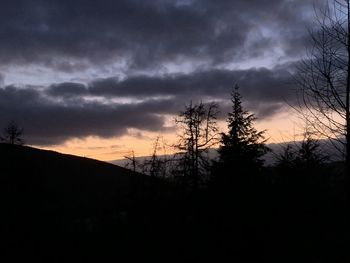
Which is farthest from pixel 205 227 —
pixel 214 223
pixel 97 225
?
pixel 97 225

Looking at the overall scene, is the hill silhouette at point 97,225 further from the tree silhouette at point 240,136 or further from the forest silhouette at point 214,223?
the tree silhouette at point 240,136

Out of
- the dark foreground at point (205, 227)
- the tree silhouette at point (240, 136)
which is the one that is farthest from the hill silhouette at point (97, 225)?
the tree silhouette at point (240, 136)

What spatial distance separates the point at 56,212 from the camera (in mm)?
24219

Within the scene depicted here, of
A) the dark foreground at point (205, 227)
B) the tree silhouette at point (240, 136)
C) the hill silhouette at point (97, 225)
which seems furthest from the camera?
the tree silhouette at point (240, 136)

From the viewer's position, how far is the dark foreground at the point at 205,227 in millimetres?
14273

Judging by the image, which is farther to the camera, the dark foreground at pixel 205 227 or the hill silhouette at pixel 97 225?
the hill silhouette at pixel 97 225

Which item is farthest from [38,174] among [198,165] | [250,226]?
[250,226]

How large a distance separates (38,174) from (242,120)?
704 inches

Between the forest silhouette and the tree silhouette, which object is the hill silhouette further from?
the tree silhouette

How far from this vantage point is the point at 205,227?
14852 mm

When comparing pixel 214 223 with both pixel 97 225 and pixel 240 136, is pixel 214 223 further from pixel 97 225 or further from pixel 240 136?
pixel 240 136

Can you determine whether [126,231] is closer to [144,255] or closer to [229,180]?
[144,255]

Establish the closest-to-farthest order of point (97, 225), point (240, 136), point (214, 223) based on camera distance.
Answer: point (214, 223) → point (97, 225) → point (240, 136)

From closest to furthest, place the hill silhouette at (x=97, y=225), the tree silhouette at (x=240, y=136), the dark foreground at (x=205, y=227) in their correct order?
the dark foreground at (x=205, y=227) → the hill silhouette at (x=97, y=225) → the tree silhouette at (x=240, y=136)
